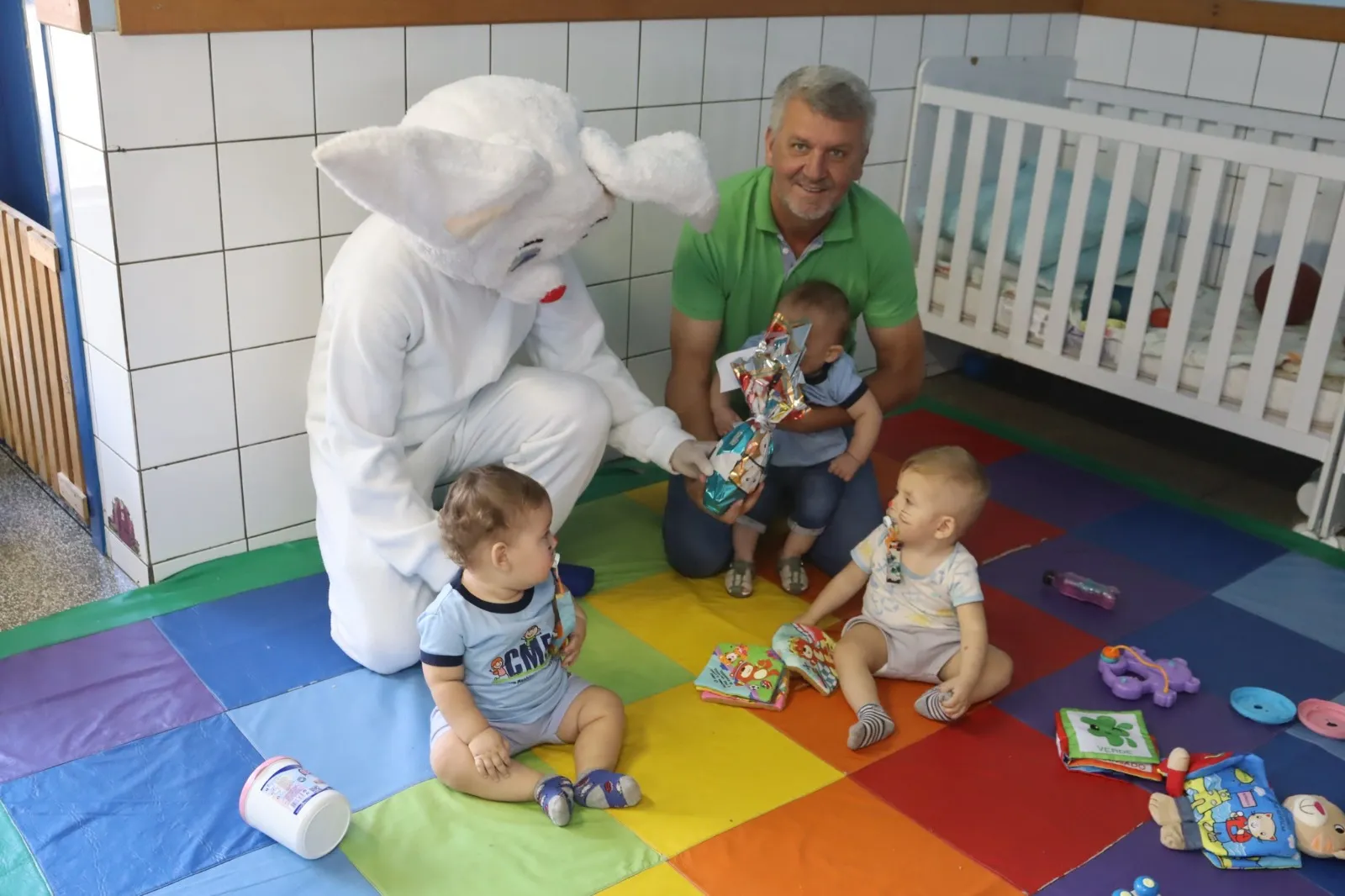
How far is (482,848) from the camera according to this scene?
1.77 metres

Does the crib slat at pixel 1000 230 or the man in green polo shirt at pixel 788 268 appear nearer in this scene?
the man in green polo shirt at pixel 788 268

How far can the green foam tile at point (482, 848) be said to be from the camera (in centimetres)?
171

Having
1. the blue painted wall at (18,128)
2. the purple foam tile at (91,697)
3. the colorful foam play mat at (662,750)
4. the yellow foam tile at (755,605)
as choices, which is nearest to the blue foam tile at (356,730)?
the colorful foam play mat at (662,750)

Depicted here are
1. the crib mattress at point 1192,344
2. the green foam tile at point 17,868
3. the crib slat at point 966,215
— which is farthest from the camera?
the crib slat at point 966,215

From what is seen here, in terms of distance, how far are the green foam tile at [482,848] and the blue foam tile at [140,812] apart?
0.17 metres

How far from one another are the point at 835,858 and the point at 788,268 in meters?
1.18

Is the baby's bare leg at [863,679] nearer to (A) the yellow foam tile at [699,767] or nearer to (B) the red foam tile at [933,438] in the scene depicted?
(A) the yellow foam tile at [699,767]

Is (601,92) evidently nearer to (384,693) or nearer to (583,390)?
(583,390)

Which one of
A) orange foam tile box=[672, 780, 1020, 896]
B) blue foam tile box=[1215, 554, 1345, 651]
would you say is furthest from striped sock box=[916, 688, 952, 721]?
blue foam tile box=[1215, 554, 1345, 651]

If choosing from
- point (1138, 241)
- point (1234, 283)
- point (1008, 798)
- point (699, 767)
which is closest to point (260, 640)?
point (699, 767)

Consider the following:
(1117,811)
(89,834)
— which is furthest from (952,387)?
(89,834)

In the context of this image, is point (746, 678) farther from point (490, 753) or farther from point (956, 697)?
point (490, 753)

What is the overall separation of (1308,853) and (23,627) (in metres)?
2.11

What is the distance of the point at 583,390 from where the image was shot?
90.7 inches
